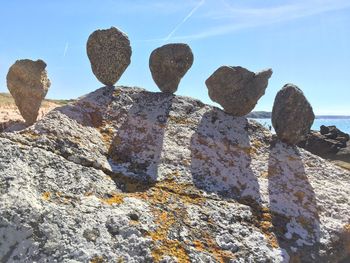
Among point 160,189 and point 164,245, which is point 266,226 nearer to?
point 160,189

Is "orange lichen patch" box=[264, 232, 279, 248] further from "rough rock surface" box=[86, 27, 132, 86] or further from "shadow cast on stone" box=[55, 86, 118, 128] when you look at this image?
"rough rock surface" box=[86, 27, 132, 86]

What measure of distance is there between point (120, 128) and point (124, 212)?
9.46 feet

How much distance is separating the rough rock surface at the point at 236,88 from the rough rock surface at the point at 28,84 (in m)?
4.52

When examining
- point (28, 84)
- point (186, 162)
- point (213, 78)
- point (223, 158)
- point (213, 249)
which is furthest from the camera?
point (28, 84)

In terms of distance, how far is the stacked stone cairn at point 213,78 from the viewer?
991cm

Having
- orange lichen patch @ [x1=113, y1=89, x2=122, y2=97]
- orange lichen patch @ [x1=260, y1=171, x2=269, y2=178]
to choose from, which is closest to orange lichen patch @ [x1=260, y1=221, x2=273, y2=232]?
orange lichen patch @ [x1=260, y1=171, x2=269, y2=178]

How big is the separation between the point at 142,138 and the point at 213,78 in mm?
2783

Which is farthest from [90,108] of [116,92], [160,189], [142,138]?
[160,189]

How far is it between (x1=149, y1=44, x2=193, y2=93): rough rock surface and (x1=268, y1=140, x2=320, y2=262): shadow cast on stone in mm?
2708

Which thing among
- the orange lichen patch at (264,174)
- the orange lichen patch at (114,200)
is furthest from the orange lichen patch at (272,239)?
the orange lichen patch at (114,200)

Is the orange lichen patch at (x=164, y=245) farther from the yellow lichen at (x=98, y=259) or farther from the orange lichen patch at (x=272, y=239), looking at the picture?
the orange lichen patch at (x=272, y=239)

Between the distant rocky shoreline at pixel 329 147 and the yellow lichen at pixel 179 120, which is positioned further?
the distant rocky shoreline at pixel 329 147

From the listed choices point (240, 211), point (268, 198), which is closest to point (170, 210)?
point (240, 211)

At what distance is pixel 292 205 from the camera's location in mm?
7859
